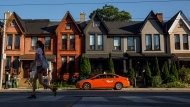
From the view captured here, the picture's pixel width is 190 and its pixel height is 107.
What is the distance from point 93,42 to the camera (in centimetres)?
3425

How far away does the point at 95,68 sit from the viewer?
112 feet

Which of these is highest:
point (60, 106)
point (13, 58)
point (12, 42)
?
point (12, 42)

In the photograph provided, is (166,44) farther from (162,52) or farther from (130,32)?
(130,32)

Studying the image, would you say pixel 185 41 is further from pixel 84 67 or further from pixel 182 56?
pixel 84 67

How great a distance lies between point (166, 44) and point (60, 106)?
96.0ft

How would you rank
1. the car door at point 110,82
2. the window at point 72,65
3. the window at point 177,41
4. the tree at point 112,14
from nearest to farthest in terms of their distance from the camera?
the car door at point 110,82 < the window at point 72,65 < the window at point 177,41 < the tree at point 112,14

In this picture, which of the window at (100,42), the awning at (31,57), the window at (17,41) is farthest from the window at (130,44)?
the window at (17,41)

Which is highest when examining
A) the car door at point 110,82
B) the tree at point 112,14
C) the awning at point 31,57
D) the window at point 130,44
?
the tree at point 112,14

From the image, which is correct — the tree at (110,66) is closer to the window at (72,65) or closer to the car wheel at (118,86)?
the window at (72,65)

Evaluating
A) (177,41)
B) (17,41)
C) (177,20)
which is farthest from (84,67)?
(177,20)

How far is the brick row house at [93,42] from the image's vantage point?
33.9 m

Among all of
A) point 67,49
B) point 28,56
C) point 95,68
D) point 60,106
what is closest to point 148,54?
point 95,68

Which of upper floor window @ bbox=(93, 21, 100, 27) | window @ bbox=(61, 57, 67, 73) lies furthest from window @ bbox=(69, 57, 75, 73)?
upper floor window @ bbox=(93, 21, 100, 27)

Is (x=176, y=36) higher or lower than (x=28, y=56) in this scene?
higher
